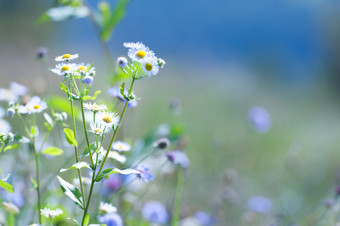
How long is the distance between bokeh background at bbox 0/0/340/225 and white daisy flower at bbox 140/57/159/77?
0.49 meters

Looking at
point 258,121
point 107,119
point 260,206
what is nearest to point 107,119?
point 107,119

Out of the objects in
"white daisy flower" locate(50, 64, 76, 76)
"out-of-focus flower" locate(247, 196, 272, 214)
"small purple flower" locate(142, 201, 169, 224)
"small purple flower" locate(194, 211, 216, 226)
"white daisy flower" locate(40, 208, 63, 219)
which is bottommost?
"white daisy flower" locate(40, 208, 63, 219)

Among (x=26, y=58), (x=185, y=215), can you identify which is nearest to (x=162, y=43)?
(x=26, y=58)

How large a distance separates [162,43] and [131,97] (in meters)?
4.09

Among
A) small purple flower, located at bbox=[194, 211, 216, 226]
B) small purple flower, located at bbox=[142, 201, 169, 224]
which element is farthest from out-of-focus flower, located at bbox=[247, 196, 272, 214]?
small purple flower, located at bbox=[142, 201, 169, 224]

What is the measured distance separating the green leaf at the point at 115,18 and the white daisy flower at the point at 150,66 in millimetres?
394

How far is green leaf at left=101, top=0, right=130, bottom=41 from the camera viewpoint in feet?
2.99

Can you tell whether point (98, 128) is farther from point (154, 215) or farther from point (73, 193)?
point (154, 215)

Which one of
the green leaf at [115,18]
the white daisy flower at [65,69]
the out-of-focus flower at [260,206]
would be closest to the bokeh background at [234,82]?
the out-of-focus flower at [260,206]

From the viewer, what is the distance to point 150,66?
1.79 ft

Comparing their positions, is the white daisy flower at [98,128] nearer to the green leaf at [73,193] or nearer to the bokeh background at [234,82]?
the green leaf at [73,193]

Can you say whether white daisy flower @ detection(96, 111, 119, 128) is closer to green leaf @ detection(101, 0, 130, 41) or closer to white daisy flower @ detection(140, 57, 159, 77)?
white daisy flower @ detection(140, 57, 159, 77)

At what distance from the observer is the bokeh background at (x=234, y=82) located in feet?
5.52

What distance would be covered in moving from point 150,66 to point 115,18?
41 centimetres
